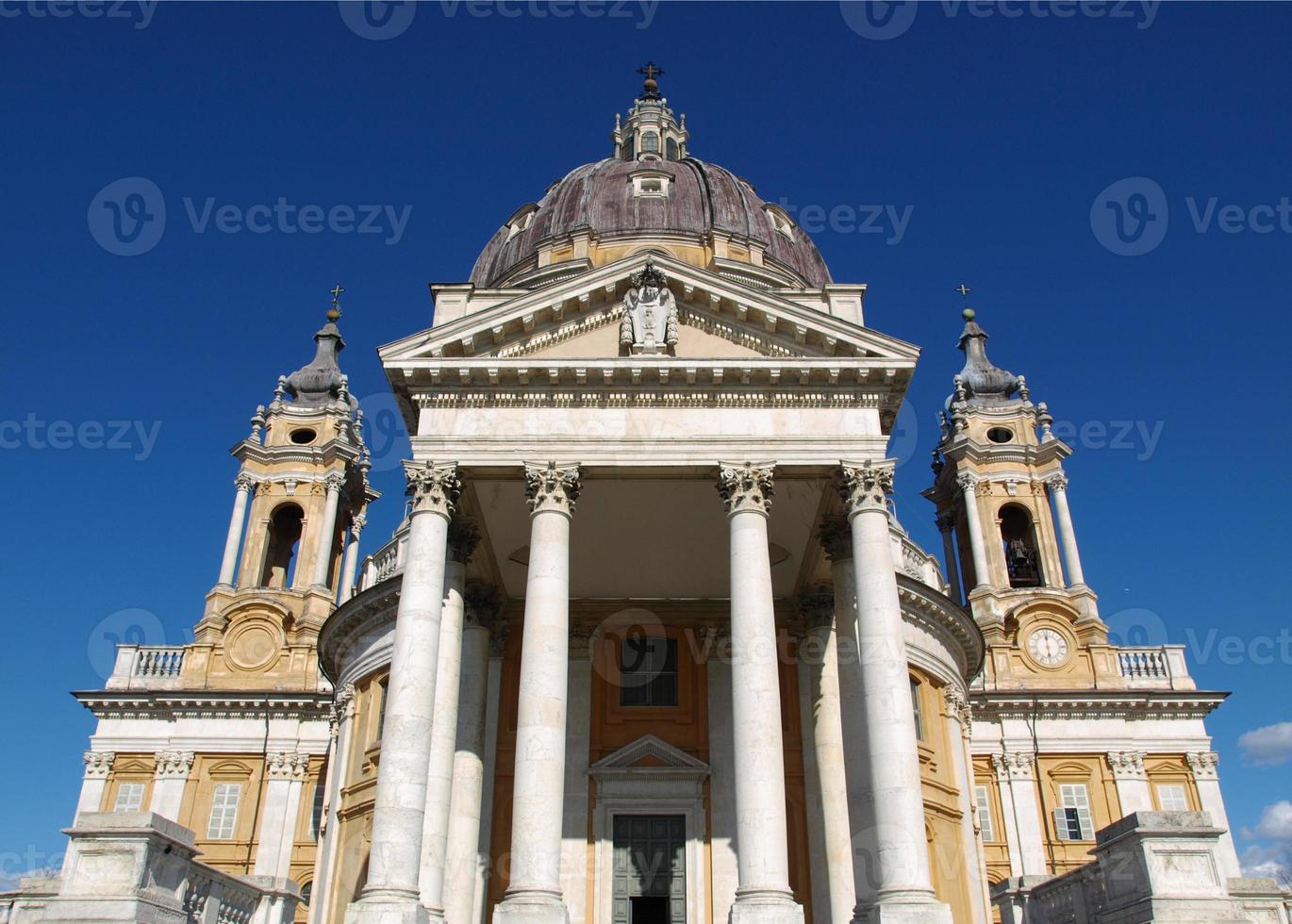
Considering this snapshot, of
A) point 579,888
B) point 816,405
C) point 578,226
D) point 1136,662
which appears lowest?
point 579,888

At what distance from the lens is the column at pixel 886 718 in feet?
52.0

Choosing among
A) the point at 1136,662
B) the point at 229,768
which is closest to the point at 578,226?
the point at 229,768

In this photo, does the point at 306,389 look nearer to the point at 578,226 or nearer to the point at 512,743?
the point at 578,226

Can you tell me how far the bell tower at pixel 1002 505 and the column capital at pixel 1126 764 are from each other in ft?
15.2

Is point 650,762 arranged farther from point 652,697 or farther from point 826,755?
point 826,755

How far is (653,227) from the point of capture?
3494 cm

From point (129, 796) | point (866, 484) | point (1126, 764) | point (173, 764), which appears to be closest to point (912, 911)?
point (866, 484)

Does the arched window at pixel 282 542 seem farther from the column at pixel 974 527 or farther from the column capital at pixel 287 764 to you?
the column at pixel 974 527

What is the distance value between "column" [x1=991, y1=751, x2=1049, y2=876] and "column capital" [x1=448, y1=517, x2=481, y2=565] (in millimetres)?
24261

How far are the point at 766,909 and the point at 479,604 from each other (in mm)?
10224

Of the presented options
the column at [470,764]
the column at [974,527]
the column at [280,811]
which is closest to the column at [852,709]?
the column at [470,764]

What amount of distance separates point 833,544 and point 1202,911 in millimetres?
8704

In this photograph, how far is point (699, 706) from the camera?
24.5 m

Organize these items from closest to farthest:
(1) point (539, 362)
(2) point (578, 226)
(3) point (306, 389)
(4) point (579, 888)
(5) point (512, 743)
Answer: (1) point (539, 362)
(4) point (579, 888)
(5) point (512, 743)
(2) point (578, 226)
(3) point (306, 389)
